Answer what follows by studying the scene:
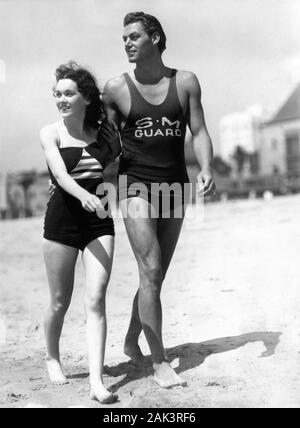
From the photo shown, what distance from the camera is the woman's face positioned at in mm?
3666

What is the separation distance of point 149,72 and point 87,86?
37cm

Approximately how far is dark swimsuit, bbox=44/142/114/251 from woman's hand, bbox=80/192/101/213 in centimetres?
21

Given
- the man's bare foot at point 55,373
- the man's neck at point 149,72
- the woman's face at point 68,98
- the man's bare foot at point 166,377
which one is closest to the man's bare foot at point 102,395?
the man's bare foot at point 166,377

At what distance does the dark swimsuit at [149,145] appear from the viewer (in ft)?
12.0

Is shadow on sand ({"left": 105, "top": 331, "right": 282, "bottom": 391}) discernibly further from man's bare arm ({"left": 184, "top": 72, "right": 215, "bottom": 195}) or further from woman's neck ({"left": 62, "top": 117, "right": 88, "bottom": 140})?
woman's neck ({"left": 62, "top": 117, "right": 88, "bottom": 140})

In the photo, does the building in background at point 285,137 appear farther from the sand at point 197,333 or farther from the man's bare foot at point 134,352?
the man's bare foot at point 134,352

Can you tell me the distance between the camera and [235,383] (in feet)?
11.9

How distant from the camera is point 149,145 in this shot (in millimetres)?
3670

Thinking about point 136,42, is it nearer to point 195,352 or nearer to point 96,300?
point 96,300

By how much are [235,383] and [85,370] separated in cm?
107

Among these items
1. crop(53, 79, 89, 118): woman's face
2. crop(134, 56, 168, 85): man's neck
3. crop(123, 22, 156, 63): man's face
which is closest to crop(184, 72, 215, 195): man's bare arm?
crop(134, 56, 168, 85): man's neck

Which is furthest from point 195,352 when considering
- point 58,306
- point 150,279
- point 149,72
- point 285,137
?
point 285,137

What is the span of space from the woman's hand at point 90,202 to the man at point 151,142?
13.2 inches
